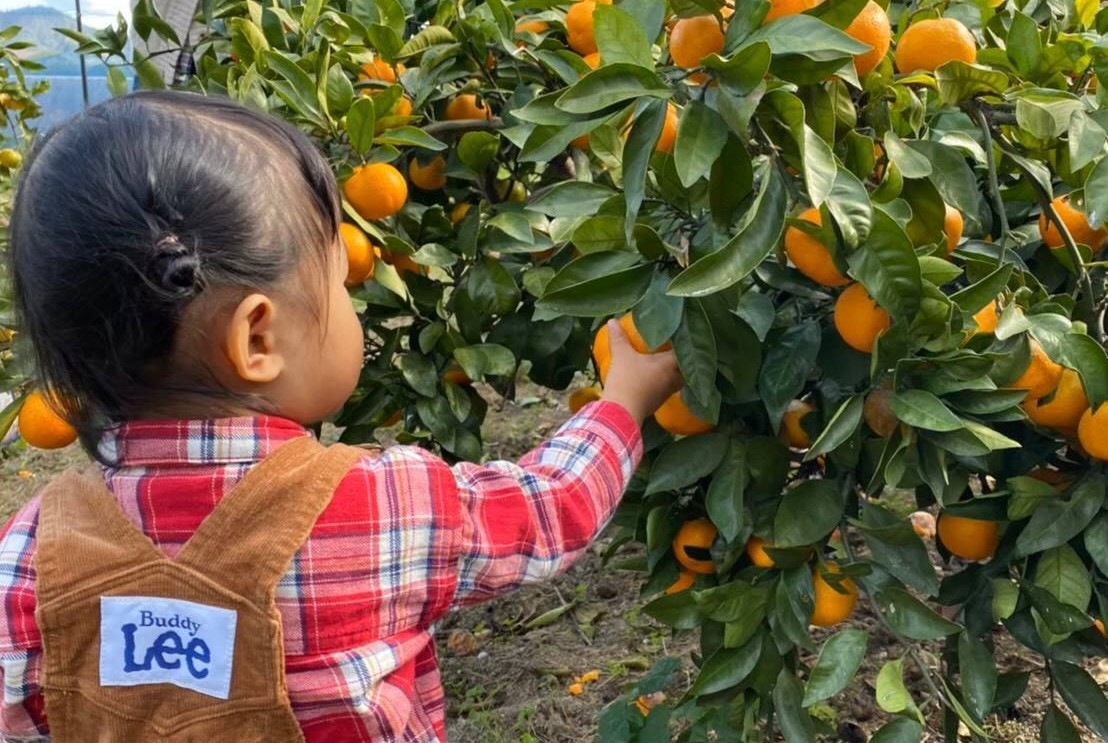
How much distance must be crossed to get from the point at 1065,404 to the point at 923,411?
0.21 m

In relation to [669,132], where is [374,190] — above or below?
below

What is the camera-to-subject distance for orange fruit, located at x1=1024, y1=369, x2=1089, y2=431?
39.0 inches

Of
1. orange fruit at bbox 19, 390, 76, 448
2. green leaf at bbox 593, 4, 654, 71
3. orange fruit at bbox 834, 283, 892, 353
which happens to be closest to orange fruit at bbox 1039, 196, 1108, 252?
orange fruit at bbox 834, 283, 892, 353

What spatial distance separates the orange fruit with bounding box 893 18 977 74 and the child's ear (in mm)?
604

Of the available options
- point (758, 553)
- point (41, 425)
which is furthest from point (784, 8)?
point (41, 425)

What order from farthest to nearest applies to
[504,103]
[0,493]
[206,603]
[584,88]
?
[0,493] < [504,103] < [206,603] < [584,88]

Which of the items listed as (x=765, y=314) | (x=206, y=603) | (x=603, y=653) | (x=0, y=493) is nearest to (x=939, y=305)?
(x=765, y=314)

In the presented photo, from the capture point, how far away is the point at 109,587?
968mm

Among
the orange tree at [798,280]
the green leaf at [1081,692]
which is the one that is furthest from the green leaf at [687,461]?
the green leaf at [1081,692]

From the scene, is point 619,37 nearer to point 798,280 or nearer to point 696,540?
point 798,280

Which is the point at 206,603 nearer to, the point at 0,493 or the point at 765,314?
the point at 765,314

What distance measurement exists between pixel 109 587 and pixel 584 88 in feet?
1.92

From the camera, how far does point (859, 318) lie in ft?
3.01

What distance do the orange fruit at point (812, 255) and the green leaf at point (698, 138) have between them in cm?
12
